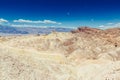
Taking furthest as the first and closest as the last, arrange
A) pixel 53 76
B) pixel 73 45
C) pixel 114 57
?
pixel 73 45, pixel 114 57, pixel 53 76

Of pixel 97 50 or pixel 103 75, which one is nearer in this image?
pixel 103 75

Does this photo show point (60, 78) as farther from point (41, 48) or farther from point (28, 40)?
point (28, 40)

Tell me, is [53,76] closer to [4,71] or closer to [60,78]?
[60,78]

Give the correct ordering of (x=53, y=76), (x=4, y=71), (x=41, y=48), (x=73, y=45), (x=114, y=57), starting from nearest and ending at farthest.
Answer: (x=4, y=71) < (x=53, y=76) < (x=114, y=57) < (x=41, y=48) < (x=73, y=45)

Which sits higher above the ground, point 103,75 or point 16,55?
point 16,55

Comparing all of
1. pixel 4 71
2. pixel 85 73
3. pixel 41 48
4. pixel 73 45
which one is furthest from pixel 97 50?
pixel 4 71

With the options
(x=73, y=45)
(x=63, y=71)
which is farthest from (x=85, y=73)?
(x=73, y=45)

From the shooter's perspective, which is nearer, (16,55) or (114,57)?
(16,55)

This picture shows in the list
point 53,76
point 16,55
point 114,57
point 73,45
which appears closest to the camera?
point 53,76

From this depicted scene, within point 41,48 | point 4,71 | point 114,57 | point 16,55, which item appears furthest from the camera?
point 41,48
